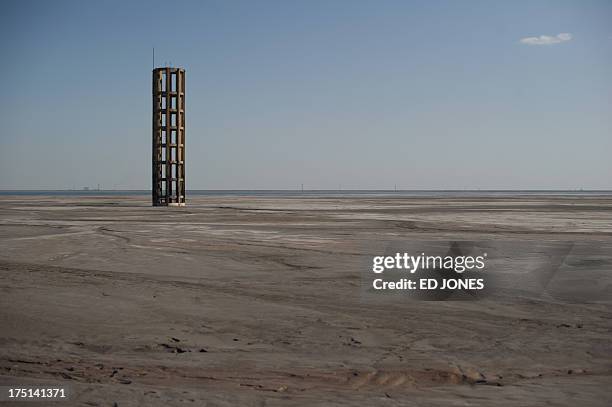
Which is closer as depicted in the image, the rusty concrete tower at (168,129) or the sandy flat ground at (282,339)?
the sandy flat ground at (282,339)

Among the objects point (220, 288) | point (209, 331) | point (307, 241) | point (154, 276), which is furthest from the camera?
point (307, 241)

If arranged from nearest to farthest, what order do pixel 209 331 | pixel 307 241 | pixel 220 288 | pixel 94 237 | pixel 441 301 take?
pixel 209 331
pixel 441 301
pixel 220 288
pixel 307 241
pixel 94 237

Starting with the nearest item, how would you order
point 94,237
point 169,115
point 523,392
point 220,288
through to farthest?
point 523,392 → point 220,288 → point 94,237 → point 169,115

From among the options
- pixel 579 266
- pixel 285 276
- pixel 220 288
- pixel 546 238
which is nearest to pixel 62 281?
pixel 220 288

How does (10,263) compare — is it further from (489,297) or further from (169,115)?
(169,115)

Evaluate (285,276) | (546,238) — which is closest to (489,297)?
(285,276)

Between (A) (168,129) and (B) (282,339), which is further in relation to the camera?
(A) (168,129)

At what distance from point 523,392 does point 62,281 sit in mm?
7189

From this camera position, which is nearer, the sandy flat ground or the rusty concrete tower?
the sandy flat ground

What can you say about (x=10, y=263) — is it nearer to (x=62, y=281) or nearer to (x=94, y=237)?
(x=62, y=281)

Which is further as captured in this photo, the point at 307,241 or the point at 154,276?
the point at 307,241

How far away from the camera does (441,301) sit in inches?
313

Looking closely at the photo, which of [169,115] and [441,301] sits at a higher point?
[169,115]

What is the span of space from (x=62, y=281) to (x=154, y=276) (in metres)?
1.37
